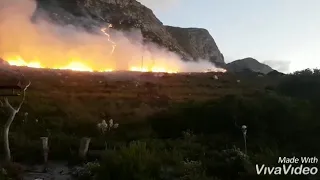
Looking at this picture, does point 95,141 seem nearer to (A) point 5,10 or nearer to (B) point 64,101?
(B) point 64,101

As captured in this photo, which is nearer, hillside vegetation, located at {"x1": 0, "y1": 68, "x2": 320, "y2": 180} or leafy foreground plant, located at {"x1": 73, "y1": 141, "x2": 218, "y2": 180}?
leafy foreground plant, located at {"x1": 73, "y1": 141, "x2": 218, "y2": 180}

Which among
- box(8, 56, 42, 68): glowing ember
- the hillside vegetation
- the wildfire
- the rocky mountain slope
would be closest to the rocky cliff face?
the rocky mountain slope

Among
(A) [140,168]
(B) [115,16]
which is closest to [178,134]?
(A) [140,168]

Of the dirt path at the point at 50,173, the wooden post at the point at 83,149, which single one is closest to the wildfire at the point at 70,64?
the wooden post at the point at 83,149

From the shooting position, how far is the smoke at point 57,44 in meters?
75.6

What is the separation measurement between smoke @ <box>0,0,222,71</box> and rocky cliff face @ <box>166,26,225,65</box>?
196 feet

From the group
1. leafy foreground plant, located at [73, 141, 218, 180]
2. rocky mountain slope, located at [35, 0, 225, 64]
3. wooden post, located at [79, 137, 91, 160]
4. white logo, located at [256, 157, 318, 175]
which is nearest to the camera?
white logo, located at [256, 157, 318, 175]

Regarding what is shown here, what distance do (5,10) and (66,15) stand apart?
108 feet

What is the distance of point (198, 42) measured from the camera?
17675cm

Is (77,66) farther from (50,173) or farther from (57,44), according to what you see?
(50,173)

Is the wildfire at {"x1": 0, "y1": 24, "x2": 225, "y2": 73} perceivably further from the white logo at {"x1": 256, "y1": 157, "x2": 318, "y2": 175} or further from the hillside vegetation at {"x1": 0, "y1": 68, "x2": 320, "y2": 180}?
the white logo at {"x1": 256, "y1": 157, "x2": 318, "y2": 175}

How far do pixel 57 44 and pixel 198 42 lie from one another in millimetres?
100629

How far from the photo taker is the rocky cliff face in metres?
166

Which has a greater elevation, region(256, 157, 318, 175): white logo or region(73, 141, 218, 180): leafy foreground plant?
region(256, 157, 318, 175): white logo
